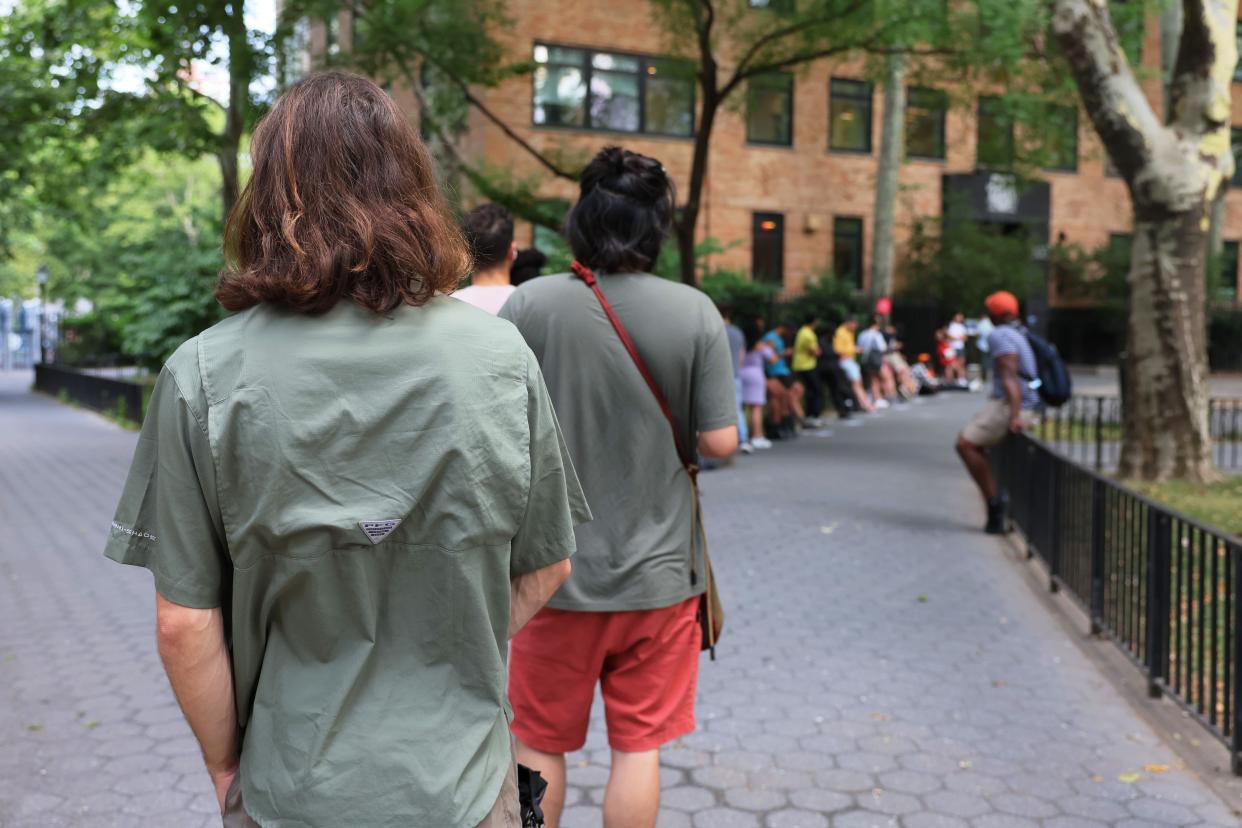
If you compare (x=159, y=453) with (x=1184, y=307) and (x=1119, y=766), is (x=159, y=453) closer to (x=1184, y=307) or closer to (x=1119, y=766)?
(x=1119, y=766)

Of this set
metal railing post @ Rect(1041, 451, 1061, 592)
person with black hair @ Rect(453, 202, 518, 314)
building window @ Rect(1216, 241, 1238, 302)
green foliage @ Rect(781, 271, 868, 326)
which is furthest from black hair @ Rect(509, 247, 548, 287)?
building window @ Rect(1216, 241, 1238, 302)

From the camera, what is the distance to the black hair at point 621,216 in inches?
128

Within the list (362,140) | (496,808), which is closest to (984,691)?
(496,808)

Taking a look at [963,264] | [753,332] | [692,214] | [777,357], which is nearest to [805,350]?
[777,357]

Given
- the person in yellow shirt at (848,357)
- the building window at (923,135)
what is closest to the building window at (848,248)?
the building window at (923,135)

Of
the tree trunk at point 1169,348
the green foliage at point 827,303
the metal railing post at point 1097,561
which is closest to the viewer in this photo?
the metal railing post at point 1097,561

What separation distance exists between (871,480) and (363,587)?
12.2m

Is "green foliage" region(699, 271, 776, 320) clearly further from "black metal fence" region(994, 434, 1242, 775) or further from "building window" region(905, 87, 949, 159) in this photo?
"black metal fence" region(994, 434, 1242, 775)

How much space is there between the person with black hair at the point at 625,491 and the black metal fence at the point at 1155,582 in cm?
252

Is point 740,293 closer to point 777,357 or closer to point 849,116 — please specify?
point 777,357

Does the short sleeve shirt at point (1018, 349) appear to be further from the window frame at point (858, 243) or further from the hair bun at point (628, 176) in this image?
the window frame at point (858, 243)

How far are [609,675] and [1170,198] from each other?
423 inches

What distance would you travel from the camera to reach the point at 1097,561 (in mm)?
6715

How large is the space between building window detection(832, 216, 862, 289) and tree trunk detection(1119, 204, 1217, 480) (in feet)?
65.0
